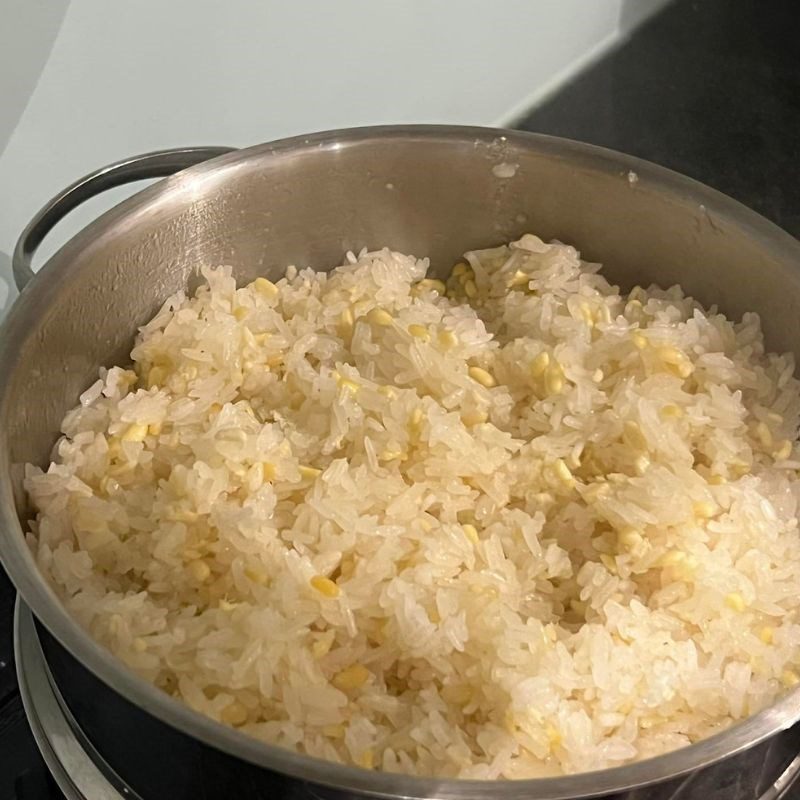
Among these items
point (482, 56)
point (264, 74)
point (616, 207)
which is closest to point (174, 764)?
point (616, 207)

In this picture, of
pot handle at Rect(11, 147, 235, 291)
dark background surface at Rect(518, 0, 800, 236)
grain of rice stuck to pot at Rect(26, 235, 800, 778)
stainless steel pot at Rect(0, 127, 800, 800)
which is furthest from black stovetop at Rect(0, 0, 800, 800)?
pot handle at Rect(11, 147, 235, 291)

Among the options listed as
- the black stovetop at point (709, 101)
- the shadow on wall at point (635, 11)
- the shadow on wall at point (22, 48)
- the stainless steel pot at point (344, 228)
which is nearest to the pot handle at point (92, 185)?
the stainless steel pot at point (344, 228)

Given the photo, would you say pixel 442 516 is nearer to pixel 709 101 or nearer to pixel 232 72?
pixel 232 72

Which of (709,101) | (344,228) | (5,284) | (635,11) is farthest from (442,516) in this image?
(635,11)

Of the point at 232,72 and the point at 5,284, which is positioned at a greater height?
the point at 232,72

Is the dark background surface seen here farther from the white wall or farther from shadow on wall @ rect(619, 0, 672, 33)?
the white wall

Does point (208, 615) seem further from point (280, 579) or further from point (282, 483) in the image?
point (282, 483)
